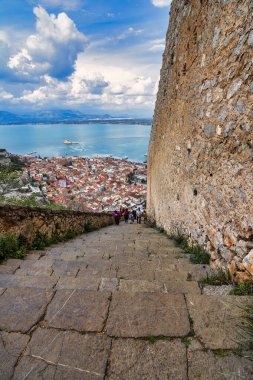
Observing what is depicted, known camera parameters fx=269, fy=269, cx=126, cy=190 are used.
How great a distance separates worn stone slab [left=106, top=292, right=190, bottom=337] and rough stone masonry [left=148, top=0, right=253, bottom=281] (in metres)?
0.82

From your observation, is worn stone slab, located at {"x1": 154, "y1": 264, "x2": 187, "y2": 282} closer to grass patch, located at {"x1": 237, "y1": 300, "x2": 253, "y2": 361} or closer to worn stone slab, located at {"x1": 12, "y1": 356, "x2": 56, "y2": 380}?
grass patch, located at {"x1": 237, "y1": 300, "x2": 253, "y2": 361}

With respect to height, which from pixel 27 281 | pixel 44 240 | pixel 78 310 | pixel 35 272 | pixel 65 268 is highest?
pixel 78 310

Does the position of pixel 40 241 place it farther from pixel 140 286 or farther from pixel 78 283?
pixel 140 286

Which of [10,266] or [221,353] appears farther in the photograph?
[10,266]

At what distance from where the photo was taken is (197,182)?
4.02m

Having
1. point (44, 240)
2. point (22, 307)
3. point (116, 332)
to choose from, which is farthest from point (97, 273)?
point (44, 240)

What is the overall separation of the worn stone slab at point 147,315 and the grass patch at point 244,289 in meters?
0.50

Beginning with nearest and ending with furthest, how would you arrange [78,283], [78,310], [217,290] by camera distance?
[78,310]
[217,290]
[78,283]

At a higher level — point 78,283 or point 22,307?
point 22,307

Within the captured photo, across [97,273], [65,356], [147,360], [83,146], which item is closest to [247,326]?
[147,360]

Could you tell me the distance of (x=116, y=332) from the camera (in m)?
1.77

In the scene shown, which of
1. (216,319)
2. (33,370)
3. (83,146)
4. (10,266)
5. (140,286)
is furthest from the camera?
(83,146)

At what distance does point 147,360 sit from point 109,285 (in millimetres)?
1114

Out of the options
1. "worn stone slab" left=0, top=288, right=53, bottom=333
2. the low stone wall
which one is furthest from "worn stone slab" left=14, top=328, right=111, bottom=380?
the low stone wall
